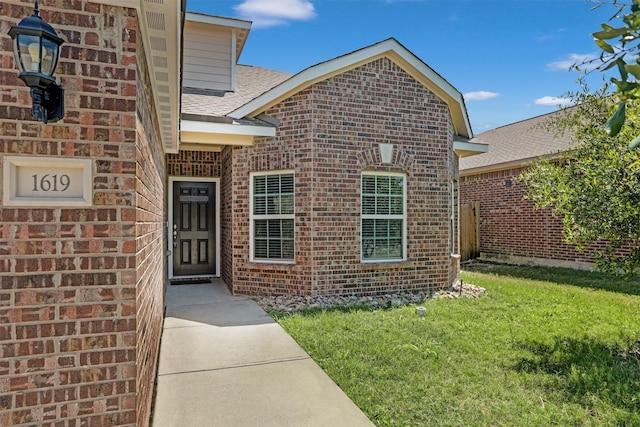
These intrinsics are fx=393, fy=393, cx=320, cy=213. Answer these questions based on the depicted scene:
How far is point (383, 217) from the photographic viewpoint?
25.3 ft

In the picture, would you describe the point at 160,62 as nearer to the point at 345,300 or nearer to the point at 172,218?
the point at 345,300

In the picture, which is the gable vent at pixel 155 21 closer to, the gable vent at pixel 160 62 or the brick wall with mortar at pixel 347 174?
the gable vent at pixel 160 62

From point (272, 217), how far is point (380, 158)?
2364 millimetres

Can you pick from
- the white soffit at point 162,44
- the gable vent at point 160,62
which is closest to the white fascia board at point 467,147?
the white soffit at point 162,44

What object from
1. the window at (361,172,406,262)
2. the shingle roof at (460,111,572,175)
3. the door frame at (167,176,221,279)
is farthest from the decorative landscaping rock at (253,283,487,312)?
the shingle roof at (460,111,572,175)

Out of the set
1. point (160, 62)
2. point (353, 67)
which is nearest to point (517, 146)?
point (353, 67)

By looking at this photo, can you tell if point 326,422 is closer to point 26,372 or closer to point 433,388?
→ point 433,388

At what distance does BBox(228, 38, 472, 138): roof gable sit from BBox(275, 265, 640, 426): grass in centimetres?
387

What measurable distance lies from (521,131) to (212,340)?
50.7 ft

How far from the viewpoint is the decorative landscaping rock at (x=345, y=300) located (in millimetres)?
6770

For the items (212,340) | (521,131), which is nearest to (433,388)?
(212,340)

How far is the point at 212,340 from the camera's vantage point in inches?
197

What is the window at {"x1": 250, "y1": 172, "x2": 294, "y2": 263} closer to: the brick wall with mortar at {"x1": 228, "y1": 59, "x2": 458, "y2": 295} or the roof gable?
the brick wall with mortar at {"x1": 228, "y1": 59, "x2": 458, "y2": 295}

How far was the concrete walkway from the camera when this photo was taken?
320 cm
